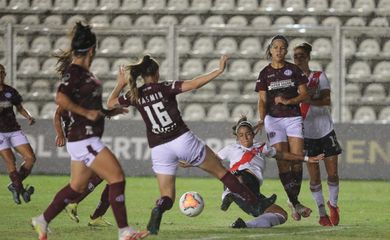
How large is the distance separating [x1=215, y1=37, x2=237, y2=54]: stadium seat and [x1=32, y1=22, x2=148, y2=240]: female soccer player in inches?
554

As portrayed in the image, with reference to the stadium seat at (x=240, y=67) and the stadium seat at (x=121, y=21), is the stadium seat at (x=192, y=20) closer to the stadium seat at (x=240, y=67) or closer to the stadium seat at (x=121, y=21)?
the stadium seat at (x=121, y=21)

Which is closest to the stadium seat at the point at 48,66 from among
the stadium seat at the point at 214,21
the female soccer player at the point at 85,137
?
the stadium seat at the point at 214,21

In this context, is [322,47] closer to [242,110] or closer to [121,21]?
[242,110]

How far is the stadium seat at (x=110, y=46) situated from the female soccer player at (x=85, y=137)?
14.5 meters

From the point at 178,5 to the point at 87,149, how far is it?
16298 millimetres

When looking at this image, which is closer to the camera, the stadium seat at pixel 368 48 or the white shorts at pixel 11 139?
the white shorts at pixel 11 139

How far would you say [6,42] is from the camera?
24.1m

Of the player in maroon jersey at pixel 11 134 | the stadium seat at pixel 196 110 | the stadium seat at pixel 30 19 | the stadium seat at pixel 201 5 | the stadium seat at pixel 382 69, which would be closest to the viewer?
the player in maroon jersey at pixel 11 134

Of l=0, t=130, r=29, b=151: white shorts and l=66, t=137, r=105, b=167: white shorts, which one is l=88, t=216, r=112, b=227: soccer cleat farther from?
l=0, t=130, r=29, b=151: white shorts

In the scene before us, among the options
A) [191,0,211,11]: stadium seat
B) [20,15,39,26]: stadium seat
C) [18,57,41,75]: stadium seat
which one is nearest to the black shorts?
[18,57,41,75]: stadium seat

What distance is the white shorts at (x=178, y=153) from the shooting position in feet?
38.7

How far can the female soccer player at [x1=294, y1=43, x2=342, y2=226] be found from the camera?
46.4 feet

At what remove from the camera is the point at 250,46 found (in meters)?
24.9

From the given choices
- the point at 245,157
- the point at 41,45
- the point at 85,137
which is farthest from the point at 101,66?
the point at 85,137
